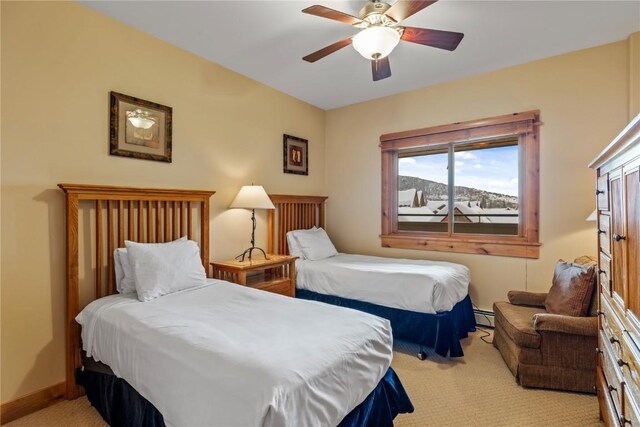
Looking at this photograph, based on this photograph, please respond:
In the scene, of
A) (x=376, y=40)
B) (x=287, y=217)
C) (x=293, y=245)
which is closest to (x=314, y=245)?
(x=293, y=245)

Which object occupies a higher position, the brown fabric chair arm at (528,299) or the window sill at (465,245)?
the window sill at (465,245)

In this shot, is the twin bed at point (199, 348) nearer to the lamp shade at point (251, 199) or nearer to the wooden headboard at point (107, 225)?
the wooden headboard at point (107, 225)

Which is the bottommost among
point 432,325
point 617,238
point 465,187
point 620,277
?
A: point 432,325

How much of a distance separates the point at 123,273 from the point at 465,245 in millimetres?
3324

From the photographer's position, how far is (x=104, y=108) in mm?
2422

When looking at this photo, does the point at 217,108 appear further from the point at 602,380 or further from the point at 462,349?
the point at 602,380

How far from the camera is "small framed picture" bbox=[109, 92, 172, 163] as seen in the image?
97.2 inches

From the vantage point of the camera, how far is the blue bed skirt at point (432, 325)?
2.70m

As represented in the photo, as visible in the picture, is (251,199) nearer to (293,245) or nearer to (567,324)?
(293,245)

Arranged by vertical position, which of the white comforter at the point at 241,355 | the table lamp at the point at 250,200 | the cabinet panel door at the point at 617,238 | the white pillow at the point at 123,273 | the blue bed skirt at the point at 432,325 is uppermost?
the table lamp at the point at 250,200

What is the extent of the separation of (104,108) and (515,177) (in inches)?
152

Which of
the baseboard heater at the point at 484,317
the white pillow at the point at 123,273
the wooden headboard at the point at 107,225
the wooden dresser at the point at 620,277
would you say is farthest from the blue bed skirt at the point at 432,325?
the white pillow at the point at 123,273

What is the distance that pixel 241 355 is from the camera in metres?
1.31

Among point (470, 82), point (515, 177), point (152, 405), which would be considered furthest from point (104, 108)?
point (515, 177)
